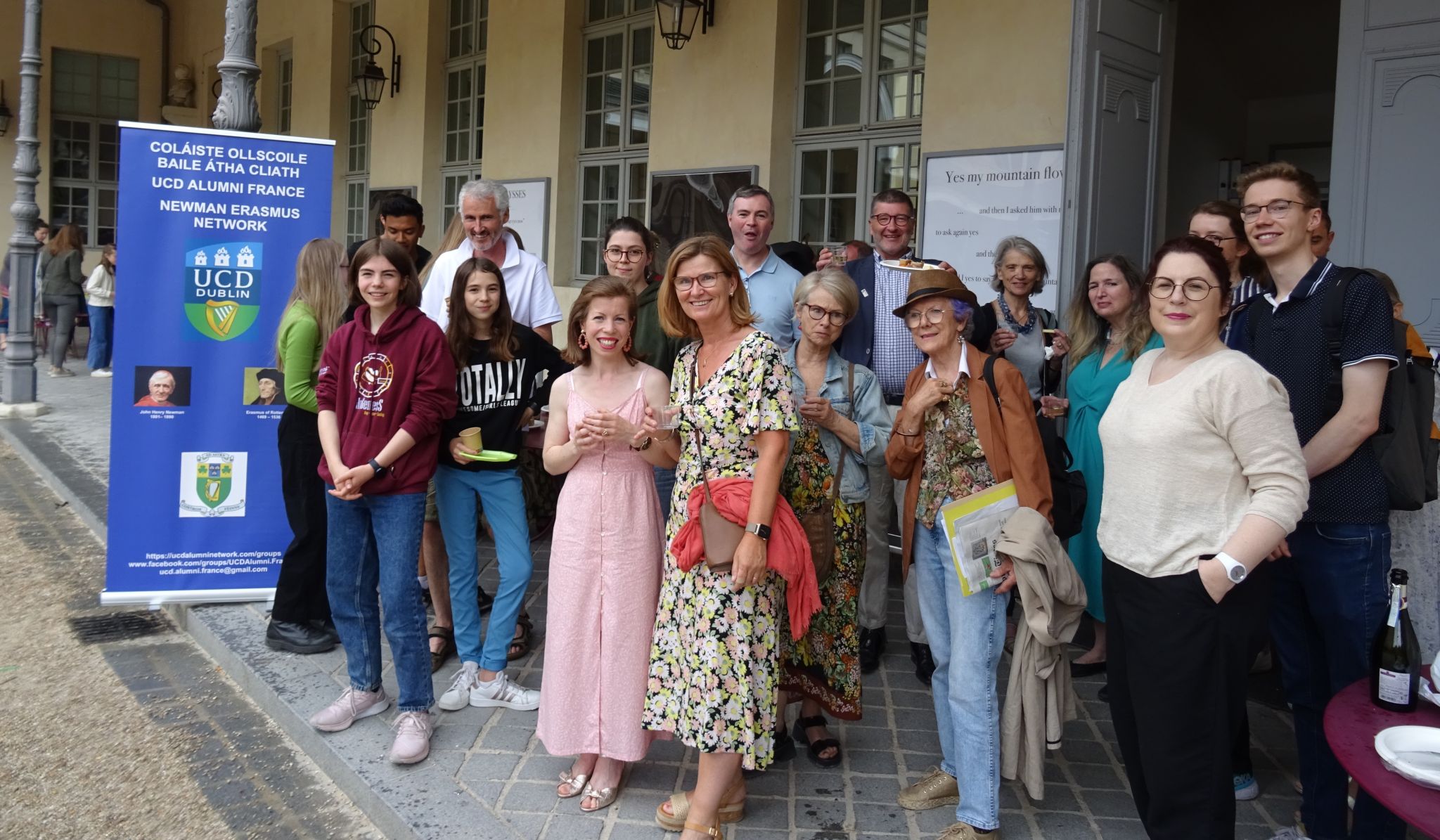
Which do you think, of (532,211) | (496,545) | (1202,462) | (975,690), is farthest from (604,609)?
(532,211)

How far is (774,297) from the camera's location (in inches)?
174

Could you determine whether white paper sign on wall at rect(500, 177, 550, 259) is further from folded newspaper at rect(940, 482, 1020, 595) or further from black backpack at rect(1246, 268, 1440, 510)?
black backpack at rect(1246, 268, 1440, 510)

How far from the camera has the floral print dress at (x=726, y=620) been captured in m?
3.08

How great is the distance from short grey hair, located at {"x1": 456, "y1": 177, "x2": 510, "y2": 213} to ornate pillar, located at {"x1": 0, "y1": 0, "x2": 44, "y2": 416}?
9021 millimetres

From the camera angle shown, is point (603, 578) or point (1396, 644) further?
point (603, 578)

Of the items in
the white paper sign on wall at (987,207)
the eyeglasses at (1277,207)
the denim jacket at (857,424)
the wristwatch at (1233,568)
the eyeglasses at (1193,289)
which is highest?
the white paper sign on wall at (987,207)

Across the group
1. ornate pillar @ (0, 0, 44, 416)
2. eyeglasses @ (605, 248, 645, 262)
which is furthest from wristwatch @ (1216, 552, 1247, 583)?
ornate pillar @ (0, 0, 44, 416)

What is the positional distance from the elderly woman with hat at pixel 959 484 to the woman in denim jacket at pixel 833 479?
27cm

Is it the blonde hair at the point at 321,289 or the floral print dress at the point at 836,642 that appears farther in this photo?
the blonde hair at the point at 321,289

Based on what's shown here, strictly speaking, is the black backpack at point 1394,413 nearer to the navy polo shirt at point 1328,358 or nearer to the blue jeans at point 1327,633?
the navy polo shirt at point 1328,358

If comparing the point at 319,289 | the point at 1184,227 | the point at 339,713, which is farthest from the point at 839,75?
the point at 339,713

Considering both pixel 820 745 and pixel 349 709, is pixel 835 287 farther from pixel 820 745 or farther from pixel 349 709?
pixel 349 709

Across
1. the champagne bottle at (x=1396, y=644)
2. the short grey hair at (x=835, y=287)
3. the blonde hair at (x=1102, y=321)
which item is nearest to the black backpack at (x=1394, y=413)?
the champagne bottle at (x=1396, y=644)

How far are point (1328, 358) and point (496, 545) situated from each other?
2.94 m
